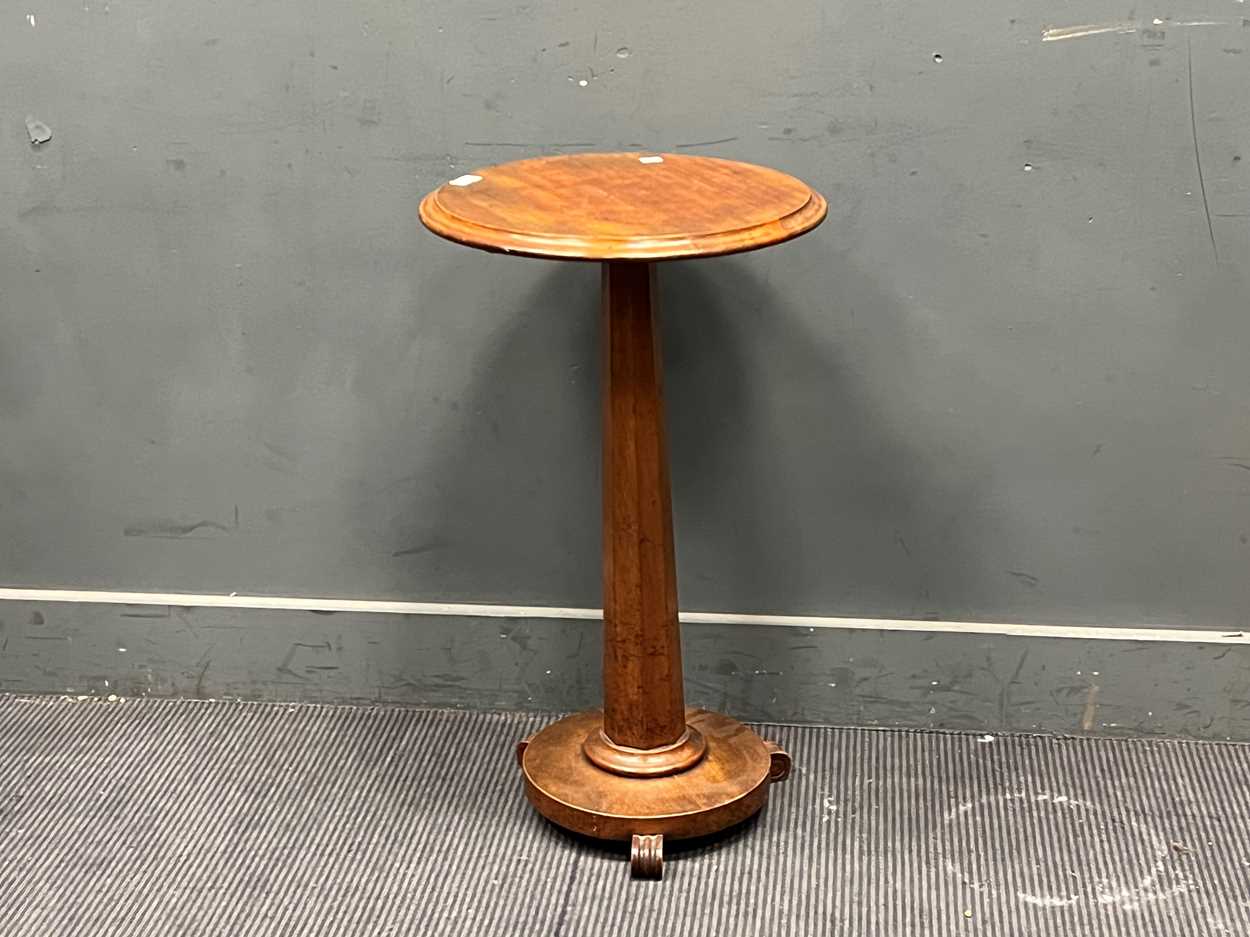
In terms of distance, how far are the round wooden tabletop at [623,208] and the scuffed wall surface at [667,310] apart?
0.65ft

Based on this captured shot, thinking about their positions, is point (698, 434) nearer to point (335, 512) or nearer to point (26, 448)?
point (335, 512)

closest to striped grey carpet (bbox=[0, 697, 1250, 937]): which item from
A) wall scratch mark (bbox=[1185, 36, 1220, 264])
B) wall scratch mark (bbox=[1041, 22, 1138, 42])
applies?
wall scratch mark (bbox=[1185, 36, 1220, 264])

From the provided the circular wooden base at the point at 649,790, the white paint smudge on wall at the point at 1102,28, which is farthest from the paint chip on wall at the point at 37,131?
the white paint smudge on wall at the point at 1102,28

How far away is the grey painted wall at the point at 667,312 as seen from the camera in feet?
6.88

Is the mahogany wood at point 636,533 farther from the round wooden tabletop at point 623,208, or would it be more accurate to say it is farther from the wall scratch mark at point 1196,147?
the wall scratch mark at point 1196,147

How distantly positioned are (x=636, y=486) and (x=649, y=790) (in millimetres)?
410

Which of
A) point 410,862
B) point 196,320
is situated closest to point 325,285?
point 196,320

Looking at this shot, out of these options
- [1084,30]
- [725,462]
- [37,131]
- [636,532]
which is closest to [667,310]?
[725,462]

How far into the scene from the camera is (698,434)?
2.27 m

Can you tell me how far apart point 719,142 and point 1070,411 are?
2.06 feet

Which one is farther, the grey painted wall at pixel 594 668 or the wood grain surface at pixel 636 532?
the grey painted wall at pixel 594 668

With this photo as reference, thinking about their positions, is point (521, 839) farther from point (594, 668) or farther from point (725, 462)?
point (725, 462)

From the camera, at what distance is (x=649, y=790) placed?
2074mm

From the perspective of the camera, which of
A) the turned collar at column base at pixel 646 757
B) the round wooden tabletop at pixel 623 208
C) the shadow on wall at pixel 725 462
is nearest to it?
the round wooden tabletop at pixel 623 208
